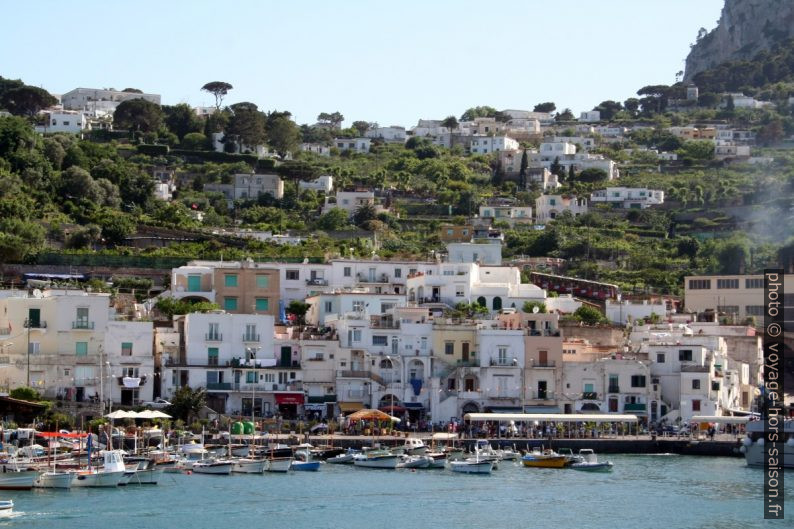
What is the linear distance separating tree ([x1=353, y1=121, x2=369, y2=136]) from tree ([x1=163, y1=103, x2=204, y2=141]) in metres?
26.3

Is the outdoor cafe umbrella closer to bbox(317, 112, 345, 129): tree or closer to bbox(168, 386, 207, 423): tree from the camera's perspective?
bbox(168, 386, 207, 423): tree

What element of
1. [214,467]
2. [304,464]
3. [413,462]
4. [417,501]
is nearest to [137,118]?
[413,462]

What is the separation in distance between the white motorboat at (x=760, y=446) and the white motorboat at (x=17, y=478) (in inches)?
1030

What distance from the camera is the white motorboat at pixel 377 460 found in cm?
6862

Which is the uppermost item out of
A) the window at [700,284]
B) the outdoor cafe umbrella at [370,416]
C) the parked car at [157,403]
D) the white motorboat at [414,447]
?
the window at [700,284]

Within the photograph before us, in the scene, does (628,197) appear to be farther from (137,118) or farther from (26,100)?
(26,100)

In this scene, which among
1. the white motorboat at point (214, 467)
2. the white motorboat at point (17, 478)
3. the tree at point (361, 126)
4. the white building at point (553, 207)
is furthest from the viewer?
the tree at point (361, 126)

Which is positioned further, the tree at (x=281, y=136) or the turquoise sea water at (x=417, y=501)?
the tree at (x=281, y=136)

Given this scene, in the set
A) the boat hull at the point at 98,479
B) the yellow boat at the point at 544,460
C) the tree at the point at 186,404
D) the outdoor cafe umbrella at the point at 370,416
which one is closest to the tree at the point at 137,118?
the tree at the point at 186,404

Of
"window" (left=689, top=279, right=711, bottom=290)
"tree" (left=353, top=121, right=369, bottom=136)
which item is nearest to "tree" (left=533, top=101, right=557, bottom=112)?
"tree" (left=353, top=121, right=369, bottom=136)

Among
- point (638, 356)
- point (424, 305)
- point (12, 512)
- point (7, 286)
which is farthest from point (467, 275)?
point (12, 512)

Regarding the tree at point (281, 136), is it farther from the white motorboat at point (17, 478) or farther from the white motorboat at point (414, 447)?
the white motorboat at point (17, 478)

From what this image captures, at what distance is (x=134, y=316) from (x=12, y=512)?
24.0 metres

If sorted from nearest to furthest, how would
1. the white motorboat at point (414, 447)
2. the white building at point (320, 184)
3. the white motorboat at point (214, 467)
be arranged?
the white motorboat at point (214, 467), the white motorboat at point (414, 447), the white building at point (320, 184)
